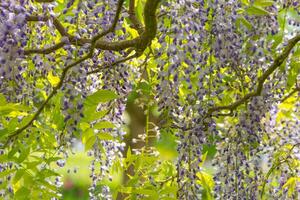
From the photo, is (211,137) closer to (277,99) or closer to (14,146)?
(277,99)

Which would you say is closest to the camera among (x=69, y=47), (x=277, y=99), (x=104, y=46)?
(x=69, y=47)

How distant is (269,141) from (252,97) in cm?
99

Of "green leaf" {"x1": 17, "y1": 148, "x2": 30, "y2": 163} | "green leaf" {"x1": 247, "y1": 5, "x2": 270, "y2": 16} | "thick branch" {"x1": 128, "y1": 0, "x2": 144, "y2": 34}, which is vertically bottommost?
"green leaf" {"x1": 17, "y1": 148, "x2": 30, "y2": 163}

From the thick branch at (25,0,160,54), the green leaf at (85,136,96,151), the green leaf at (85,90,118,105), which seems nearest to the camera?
the thick branch at (25,0,160,54)

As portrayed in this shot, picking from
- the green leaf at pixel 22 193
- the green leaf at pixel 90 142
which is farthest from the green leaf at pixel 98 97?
the green leaf at pixel 22 193

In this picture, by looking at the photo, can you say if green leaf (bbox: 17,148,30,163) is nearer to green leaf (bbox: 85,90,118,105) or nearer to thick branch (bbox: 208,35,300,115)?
green leaf (bbox: 85,90,118,105)

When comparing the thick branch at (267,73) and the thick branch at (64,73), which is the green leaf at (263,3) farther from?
the thick branch at (64,73)

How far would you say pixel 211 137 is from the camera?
3.94 metres

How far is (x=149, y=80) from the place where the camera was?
4.08m

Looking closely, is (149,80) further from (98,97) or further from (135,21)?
(98,97)

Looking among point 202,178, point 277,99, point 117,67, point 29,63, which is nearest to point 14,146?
point 29,63

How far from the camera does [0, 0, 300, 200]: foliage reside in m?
3.01

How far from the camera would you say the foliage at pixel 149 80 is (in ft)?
9.88

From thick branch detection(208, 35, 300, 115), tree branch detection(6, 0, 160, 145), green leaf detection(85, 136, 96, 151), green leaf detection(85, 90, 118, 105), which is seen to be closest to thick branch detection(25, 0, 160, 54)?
tree branch detection(6, 0, 160, 145)
